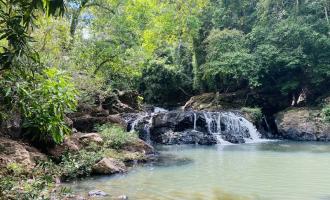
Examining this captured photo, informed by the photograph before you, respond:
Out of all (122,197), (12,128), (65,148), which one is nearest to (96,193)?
(122,197)

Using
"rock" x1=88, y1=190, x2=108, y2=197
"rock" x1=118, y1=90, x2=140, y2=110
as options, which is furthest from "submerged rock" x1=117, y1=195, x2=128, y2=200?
"rock" x1=118, y1=90, x2=140, y2=110

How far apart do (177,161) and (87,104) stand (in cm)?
474

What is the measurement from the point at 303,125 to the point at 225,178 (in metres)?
13.8

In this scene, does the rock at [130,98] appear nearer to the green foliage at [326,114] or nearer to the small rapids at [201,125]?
the small rapids at [201,125]

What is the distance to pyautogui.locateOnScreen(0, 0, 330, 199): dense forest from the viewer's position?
15.6 metres

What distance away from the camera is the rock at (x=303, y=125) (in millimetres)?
22344

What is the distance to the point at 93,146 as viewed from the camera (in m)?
12.4

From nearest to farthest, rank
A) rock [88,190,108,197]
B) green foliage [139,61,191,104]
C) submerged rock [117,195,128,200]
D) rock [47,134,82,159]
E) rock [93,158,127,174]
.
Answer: submerged rock [117,195,128,200] < rock [88,190,108,197] < rock [47,134,82,159] < rock [93,158,127,174] < green foliage [139,61,191,104]

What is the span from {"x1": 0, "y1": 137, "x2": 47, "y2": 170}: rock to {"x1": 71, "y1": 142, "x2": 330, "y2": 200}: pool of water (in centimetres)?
129

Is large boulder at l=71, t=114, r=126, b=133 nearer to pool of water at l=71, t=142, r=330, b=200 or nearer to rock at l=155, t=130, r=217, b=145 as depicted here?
pool of water at l=71, t=142, r=330, b=200

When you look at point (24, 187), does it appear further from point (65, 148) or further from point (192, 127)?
point (192, 127)

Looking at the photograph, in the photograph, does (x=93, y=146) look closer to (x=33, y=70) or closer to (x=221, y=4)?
(x=33, y=70)

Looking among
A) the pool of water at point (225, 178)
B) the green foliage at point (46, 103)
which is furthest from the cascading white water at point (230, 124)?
the green foliage at point (46, 103)

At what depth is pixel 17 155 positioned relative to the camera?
9.44 meters
